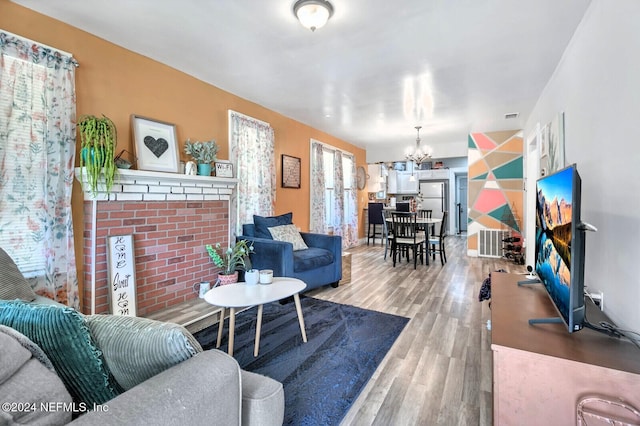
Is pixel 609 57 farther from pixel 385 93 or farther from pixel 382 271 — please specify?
pixel 382 271

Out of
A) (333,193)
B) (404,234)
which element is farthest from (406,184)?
(404,234)

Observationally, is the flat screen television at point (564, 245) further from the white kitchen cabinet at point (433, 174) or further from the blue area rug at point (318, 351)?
the white kitchen cabinet at point (433, 174)

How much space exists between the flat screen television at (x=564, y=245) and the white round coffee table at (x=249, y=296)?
1526 millimetres

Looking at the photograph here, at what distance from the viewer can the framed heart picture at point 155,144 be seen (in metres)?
2.64

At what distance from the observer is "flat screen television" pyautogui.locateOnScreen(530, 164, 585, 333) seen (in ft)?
3.59

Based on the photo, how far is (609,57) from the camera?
1.61 metres

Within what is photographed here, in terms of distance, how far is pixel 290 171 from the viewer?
4746 millimetres

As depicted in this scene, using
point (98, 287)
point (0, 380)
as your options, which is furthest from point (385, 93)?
point (0, 380)

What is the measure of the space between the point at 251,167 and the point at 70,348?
331cm

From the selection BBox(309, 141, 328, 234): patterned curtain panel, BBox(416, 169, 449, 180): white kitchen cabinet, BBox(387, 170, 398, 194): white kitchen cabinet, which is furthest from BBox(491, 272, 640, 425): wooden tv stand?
BBox(416, 169, 449, 180): white kitchen cabinet

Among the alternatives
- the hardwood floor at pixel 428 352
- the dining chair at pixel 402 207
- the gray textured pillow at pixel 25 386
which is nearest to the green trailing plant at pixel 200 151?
the hardwood floor at pixel 428 352

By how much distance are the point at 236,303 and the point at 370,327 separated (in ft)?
4.06

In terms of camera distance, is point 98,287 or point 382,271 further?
point 382,271

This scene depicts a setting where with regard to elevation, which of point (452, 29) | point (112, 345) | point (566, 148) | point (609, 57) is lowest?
point (112, 345)
